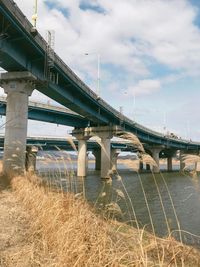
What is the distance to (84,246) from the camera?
181 inches

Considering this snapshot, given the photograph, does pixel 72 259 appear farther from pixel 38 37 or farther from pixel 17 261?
pixel 38 37

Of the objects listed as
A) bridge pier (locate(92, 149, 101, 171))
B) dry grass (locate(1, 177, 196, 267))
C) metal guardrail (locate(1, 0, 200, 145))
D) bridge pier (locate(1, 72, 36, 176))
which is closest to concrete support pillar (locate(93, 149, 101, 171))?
bridge pier (locate(92, 149, 101, 171))

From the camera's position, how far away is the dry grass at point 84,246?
14.1 ft

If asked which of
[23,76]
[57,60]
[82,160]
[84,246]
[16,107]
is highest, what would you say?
[57,60]

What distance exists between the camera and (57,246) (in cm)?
545

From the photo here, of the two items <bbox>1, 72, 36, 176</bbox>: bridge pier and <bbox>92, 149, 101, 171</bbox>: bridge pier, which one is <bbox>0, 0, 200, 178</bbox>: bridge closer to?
<bbox>1, 72, 36, 176</bbox>: bridge pier

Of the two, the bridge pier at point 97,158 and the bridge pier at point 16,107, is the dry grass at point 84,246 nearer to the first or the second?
the bridge pier at point 16,107

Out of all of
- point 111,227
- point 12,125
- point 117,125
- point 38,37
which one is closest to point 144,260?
point 111,227

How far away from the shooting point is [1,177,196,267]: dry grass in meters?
4.29

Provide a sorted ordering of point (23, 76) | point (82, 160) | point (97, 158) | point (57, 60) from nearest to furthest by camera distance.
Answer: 1. point (23, 76)
2. point (57, 60)
3. point (82, 160)
4. point (97, 158)

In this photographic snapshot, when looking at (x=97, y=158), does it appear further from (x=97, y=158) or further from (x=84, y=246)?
(x=84, y=246)

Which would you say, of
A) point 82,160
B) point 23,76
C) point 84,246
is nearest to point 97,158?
point 82,160

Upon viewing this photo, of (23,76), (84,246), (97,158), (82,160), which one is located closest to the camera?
(84,246)

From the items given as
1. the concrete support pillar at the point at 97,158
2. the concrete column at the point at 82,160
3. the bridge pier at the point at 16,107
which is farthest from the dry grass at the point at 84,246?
the concrete support pillar at the point at 97,158
